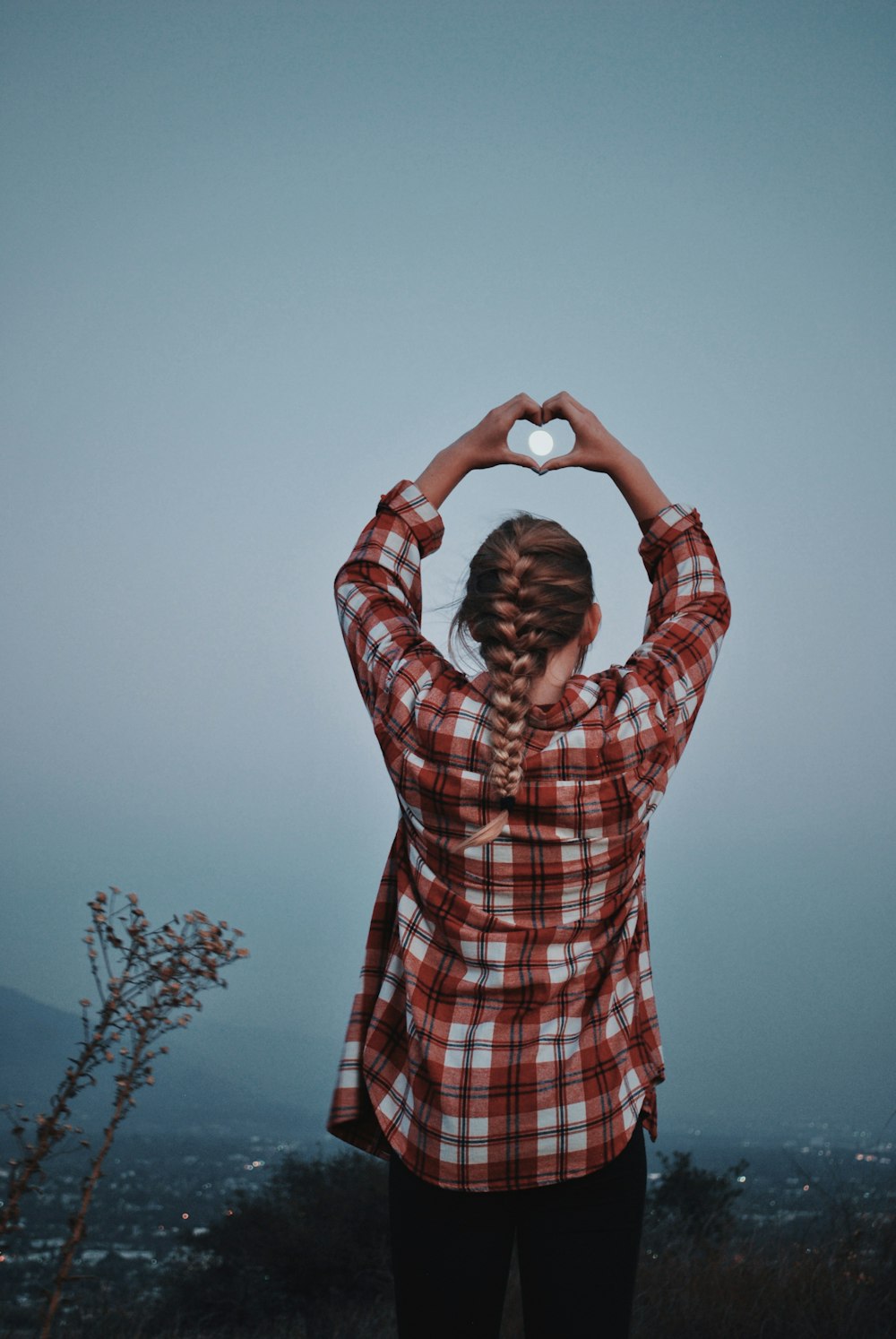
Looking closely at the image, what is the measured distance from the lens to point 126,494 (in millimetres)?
7566

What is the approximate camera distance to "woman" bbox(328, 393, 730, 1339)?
121cm

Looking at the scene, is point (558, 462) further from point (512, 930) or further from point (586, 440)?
point (512, 930)

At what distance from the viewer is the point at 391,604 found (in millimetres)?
1432

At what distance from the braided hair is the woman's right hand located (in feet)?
1.02

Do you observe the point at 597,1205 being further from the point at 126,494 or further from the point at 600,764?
the point at 126,494

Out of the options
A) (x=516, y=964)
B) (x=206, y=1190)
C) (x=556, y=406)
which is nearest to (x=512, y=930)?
(x=516, y=964)

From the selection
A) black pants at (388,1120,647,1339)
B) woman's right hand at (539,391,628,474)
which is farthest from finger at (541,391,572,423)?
black pants at (388,1120,647,1339)

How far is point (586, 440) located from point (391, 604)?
0.52 m

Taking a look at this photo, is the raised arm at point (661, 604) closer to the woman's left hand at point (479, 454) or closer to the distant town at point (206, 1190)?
the woman's left hand at point (479, 454)

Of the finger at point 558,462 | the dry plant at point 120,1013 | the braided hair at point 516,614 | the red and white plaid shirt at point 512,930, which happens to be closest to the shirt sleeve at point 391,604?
the red and white plaid shirt at point 512,930

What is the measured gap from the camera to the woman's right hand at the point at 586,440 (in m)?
1.62

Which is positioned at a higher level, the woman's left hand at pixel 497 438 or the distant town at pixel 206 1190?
the woman's left hand at pixel 497 438

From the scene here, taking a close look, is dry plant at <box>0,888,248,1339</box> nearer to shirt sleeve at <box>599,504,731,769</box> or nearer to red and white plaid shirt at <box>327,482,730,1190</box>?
red and white plaid shirt at <box>327,482,730,1190</box>

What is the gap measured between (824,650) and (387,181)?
5181 millimetres
